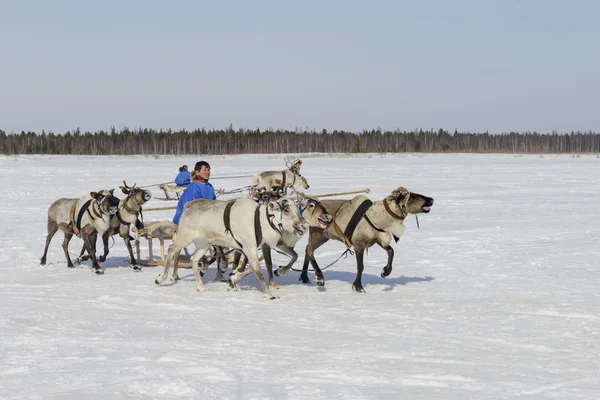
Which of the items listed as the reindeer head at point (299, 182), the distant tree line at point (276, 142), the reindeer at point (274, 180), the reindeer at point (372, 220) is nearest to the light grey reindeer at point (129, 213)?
the reindeer at point (372, 220)

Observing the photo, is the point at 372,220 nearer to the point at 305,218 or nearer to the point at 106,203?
the point at 305,218

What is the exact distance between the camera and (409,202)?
1024 centimetres

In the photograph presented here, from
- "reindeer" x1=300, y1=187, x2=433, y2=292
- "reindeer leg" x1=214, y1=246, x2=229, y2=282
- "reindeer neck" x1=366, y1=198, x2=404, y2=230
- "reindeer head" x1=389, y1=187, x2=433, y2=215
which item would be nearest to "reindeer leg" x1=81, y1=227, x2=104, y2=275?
"reindeer leg" x1=214, y1=246, x2=229, y2=282

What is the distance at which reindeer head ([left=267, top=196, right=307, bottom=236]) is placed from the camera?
9.87 meters

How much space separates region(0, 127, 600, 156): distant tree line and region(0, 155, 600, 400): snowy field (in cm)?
5565

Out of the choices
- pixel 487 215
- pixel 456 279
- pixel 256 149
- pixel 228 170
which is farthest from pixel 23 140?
pixel 456 279

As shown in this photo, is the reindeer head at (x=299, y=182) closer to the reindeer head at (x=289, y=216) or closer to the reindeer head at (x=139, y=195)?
→ the reindeer head at (x=139, y=195)

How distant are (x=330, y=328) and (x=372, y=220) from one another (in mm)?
2697

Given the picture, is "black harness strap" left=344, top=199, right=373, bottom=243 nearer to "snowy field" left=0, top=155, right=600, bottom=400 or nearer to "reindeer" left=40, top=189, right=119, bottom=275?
"snowy field" left=0, top=155, right=600, bottom=400

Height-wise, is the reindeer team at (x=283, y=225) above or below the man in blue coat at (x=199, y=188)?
below

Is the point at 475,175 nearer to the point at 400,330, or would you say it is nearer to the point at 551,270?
the point at 551,270

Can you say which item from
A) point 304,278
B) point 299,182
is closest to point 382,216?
point 304,278

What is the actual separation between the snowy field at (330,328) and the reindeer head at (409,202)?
1141 millimetres

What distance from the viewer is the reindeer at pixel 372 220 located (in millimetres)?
10266
